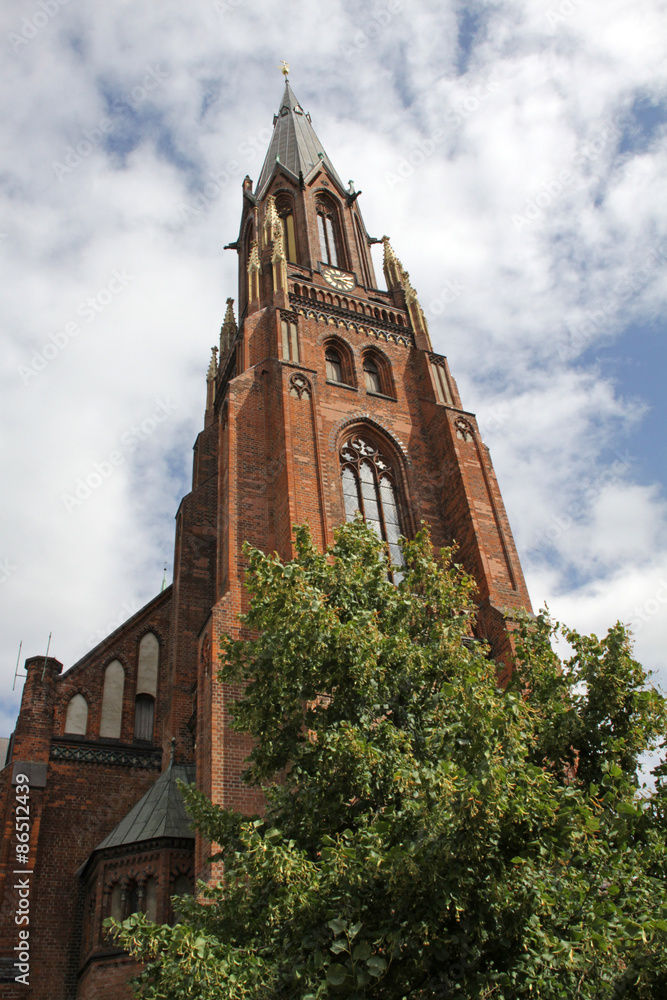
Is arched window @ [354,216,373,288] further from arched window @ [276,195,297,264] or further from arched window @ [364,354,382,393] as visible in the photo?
Answer: arched window @ [364,354,382,393]

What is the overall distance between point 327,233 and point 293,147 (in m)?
6.07

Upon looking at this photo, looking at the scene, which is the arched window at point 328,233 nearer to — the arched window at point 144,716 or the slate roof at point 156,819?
the arched window at point 144,716

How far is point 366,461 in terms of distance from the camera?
63.7 ft

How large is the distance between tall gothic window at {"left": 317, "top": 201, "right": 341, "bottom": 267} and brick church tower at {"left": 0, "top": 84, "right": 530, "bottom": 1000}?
1.23 meters

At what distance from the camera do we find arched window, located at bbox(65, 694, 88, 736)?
16.8 metres

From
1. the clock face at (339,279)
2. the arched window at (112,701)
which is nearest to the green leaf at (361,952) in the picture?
the arched window at (112,701)

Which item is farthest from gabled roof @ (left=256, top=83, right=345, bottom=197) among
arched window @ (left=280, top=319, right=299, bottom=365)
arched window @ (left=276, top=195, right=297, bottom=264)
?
arched window @ (left=280, top=319, right=299, bottom=365)

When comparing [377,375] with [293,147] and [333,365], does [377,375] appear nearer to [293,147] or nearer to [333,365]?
[333,365]

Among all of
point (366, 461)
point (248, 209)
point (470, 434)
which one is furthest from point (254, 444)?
point (248, 209)

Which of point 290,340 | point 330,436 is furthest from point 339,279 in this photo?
point 330,436

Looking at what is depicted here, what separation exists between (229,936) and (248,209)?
26.4 metres

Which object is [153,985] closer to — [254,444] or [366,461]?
[254,444]

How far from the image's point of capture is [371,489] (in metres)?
19.0

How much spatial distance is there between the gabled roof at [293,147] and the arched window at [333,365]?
978cm
